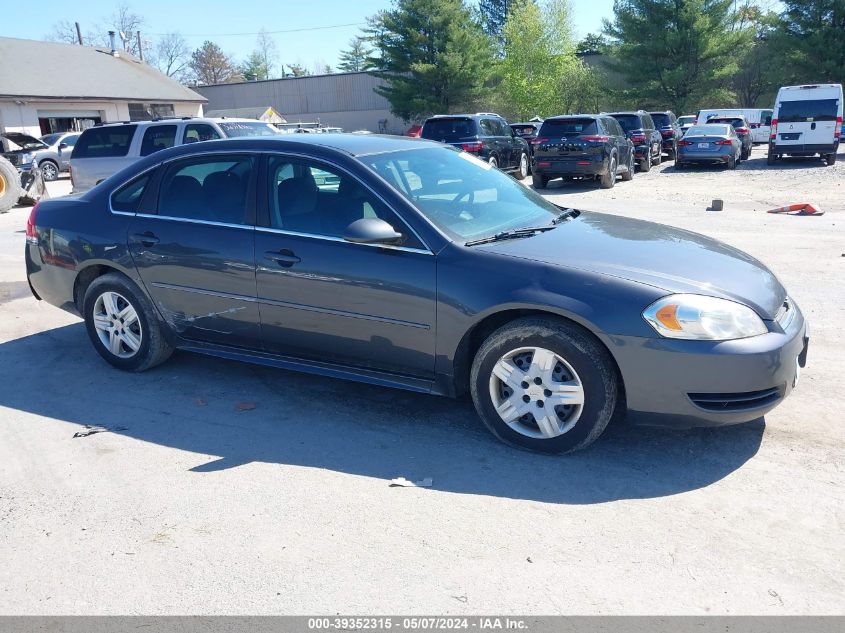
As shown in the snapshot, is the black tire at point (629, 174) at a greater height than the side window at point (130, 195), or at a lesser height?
lesser

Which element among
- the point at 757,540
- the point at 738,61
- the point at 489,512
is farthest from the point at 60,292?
the point at 738,61

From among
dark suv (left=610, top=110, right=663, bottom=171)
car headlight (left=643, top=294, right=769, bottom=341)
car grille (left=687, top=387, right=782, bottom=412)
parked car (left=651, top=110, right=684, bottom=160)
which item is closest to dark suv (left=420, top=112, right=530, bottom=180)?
dark suv (left=610, top=110, right=663, bottom=171)

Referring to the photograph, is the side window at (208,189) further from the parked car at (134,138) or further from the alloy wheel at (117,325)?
the parked car at (134,138)

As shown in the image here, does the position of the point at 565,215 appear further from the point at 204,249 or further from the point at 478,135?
the point at 478,135

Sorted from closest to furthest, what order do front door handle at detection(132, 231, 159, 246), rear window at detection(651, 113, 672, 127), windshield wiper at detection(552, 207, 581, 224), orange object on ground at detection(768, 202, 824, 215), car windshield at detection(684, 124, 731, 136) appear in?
windshield wiper at detection(552, 207, 581, 224), front door handle at detection(132, 231, 159, 246), orange object on ground at detection(768, 202, 824, 215), car windshield at detection(684, 124, 731, 136), rear window at detection(651, 113, 672, 127)

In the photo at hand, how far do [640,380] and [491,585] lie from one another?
135 cm

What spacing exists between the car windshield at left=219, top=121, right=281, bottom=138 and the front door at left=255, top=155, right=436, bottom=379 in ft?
25.8

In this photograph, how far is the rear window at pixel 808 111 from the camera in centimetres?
2220

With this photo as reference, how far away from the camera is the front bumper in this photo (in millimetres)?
3564

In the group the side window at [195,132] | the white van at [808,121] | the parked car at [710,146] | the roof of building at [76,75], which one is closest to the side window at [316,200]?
the side window at [195,132]

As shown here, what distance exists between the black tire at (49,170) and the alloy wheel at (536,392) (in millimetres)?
25684

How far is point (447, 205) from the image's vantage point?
14.6ft

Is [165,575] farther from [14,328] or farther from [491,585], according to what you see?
[14,328]

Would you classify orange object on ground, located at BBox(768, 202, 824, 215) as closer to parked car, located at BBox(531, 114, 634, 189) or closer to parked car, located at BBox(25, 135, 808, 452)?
parked car, located at BBox(531, 114, 634, 189)
